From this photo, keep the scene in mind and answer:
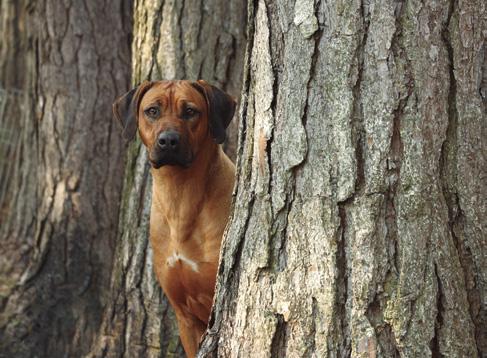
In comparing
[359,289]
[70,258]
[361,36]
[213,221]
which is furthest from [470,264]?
[70,258]

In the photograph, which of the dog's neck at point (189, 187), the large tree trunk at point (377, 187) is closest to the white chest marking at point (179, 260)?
the dog's neck at point (189, 187)

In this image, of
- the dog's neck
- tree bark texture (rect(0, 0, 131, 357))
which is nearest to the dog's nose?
the dog's neck

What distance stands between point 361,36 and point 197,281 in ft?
6.76

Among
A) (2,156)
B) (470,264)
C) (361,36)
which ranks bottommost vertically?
(470,264)

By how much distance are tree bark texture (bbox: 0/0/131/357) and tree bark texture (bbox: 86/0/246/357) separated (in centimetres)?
69

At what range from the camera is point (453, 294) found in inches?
130

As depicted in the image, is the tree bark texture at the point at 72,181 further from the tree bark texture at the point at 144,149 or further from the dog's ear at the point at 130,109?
the dog's ear at the point at 130,109

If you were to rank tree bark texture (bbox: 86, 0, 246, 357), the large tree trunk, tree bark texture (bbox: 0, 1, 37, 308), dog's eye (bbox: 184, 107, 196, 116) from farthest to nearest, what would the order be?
1. tree bark texture (bbox: 0, 1, 37, 308)
2. tree bark texture (bbox: 86, 0, 246, 357)
3. dog's eye (bbox: 184, 107, 196, 116)
4. the large tree trunk

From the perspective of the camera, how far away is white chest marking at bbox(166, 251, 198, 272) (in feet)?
16.0

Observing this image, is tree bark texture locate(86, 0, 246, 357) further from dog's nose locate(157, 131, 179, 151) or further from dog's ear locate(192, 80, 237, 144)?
dog's nose locate(157, 131, 179, 151)

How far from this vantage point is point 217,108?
5.06 metres

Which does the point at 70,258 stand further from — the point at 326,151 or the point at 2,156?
the point at 326,151

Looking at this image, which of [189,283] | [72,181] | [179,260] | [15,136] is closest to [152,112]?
[179,260]

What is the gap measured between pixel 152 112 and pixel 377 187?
2041 mm
